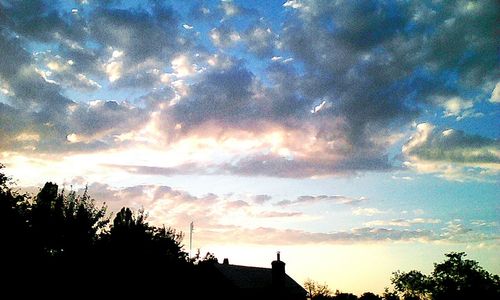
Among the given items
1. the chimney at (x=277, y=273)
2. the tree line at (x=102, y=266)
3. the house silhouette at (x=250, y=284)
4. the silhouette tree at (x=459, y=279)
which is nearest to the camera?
the tree line at (x=102, y=266)

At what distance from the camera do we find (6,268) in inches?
736

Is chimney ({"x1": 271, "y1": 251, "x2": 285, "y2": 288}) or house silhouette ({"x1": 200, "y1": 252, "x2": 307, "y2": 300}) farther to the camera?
chimney ({"x1": 271, "y1": 251, "x2": 285, "y2": 288})

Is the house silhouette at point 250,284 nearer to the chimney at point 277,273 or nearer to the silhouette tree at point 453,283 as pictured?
the chimney at point 277,273

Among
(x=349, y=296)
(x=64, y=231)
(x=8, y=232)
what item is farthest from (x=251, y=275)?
(x=8, y=232)

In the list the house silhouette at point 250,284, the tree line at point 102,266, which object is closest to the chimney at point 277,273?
the house silhouette at point 250,284

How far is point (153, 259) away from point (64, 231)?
86.7ft

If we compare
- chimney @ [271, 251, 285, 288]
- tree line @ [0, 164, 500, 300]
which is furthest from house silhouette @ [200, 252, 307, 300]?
tree line @ [0, 164, 500, 300]

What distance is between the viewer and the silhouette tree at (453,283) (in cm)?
7029

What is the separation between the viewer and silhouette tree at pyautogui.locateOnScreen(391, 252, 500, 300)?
70.3 metres

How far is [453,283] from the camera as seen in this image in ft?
277

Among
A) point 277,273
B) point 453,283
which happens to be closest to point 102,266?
point 277,273

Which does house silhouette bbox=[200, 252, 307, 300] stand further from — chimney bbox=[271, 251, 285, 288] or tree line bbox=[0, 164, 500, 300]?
tree line bbox=[0, 164, 500, 300]

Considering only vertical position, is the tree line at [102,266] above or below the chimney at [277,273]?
above

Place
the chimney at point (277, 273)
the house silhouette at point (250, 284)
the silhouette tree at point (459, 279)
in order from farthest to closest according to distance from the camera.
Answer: the silhouette tree at point (459, 279) < the chimney at point (277, 273) < the house silhouette at point (250, 284)
